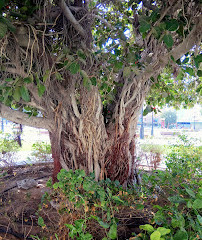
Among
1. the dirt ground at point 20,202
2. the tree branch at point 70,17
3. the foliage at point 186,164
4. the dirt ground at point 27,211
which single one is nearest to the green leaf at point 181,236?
the dirt ground at point 27,211

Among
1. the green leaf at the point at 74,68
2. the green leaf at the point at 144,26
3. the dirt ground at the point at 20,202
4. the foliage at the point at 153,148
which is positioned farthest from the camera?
the foliage at the point at 153,148

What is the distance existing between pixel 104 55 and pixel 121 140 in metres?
0.91

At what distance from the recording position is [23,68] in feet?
5.47

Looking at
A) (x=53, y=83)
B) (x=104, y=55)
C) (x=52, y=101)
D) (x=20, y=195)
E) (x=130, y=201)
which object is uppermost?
(x=104, y=55)

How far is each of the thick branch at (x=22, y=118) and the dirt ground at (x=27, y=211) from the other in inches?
A: 32.5

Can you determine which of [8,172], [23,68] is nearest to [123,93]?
[23,68]

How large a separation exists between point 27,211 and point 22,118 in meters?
1.04

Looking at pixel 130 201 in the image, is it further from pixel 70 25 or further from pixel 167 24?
pixel 70 25

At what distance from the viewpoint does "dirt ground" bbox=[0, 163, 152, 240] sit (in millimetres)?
1504

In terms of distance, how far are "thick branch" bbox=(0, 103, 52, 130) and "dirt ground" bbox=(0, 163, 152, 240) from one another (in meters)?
0.83

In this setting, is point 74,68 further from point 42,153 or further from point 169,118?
point 169,118

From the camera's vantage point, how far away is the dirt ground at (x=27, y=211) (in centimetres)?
150

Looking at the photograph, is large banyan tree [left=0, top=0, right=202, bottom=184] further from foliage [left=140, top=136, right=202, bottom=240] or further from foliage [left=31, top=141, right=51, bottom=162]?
foliage [left=31, top=141, right=51, bottom=162]

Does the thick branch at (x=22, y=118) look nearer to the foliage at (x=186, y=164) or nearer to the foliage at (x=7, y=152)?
the foliage at (x=186, y=164)
